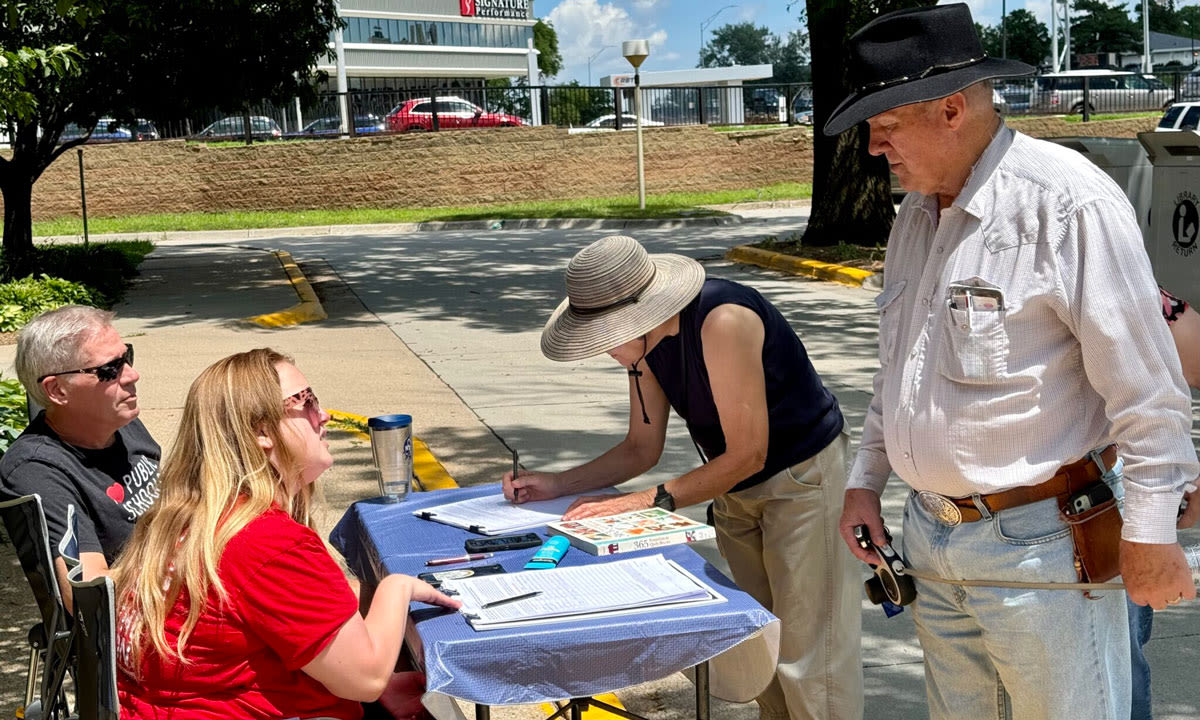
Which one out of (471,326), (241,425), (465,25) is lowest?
(471,326)

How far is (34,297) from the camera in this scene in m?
12.9

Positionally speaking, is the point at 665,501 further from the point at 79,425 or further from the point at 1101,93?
the point at 1101,93

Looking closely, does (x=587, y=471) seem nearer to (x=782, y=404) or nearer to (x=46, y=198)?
(x=782, y=404)

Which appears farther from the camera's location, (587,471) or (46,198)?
(46,198)

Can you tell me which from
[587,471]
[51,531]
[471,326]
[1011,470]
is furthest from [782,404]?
[471,326]

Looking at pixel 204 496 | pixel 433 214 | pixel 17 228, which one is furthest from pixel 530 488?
pixel 433 214

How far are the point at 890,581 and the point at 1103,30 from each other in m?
124

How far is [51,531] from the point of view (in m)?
3.43

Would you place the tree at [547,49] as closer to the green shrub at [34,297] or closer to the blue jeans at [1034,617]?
the green shrub at [34,297]

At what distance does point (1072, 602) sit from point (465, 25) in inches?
3197

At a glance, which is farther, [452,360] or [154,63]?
[154,63]

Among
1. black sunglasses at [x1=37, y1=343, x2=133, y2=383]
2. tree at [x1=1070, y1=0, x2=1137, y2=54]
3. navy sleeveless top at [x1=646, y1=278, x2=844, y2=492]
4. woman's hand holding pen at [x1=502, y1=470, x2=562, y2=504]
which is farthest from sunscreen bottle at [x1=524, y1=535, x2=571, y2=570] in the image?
tree at [x1=1070, y1=0, x2=1137, y2=54]

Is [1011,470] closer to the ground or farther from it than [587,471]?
farther from it
